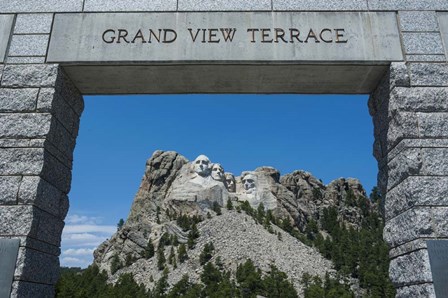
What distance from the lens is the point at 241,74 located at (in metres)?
6.27

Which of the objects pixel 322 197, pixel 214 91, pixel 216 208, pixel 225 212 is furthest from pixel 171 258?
pixel 214 91

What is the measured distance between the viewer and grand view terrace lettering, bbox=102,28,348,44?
6.00 metres

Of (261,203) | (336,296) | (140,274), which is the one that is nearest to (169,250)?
(140,274)

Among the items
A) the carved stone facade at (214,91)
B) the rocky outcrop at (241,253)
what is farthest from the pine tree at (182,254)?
the carved stone facade at (214,91)

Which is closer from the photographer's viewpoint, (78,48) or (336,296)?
(78,48)

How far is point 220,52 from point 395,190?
3259 mm

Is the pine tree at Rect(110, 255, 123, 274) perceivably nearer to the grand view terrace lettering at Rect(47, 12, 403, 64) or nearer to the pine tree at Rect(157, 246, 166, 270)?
the pine tree at Rect(157, 246, 166, 270)

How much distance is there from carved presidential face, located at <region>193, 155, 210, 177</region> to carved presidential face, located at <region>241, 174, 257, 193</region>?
1323 cm

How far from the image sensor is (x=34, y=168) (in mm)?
5352

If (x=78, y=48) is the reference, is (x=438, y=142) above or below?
below

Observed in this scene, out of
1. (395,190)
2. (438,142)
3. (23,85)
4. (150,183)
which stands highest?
(150,183)

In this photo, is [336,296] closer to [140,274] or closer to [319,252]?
[319,252]

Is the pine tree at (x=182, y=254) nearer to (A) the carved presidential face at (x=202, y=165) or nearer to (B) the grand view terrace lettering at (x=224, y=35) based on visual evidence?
(A) the carved presidential face at (x=202, y=165)

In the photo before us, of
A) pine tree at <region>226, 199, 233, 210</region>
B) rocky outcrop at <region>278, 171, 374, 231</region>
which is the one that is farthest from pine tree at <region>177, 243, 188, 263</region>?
rocky outcrop at <region>278, 171, 374, 231</region>
